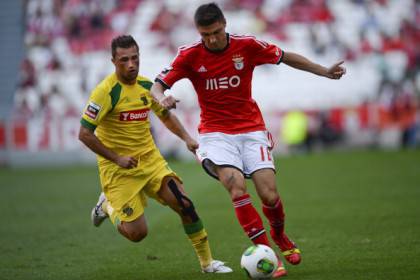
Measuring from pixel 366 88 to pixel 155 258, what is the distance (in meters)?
20.0

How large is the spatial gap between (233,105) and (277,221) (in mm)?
1174

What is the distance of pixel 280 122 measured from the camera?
83.3 feet

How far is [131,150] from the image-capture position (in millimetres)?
A: 7680

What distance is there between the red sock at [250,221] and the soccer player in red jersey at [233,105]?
0.81 feet

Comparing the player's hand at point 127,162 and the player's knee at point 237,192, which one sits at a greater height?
the player's hand at point 127,162

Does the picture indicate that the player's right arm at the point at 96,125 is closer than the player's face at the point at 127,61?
Yes

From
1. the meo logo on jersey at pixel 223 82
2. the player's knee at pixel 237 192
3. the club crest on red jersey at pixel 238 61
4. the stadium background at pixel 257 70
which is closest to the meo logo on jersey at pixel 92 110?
the meo logo on jersey at pixel 223 82

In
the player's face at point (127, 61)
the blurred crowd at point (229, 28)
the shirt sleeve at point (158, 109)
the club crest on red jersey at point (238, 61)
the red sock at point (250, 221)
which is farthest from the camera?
the blurred crowd at point (229, 28)

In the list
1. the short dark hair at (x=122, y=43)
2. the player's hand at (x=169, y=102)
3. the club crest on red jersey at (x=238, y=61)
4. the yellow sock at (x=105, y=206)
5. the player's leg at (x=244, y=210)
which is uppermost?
the short dark hair at (x=122, y=43)

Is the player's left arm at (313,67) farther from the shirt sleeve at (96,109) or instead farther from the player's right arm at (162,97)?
the shirt sleeve at (96,109)

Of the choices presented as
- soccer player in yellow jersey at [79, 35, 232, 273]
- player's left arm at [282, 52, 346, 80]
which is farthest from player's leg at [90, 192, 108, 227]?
player's left arm at [282, 52, 346, 80]

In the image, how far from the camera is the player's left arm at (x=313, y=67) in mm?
7266

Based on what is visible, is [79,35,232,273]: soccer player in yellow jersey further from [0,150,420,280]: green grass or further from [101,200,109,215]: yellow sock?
[0,150,420,280]: green grass

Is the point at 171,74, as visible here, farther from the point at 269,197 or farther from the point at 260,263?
the point at 260,263
